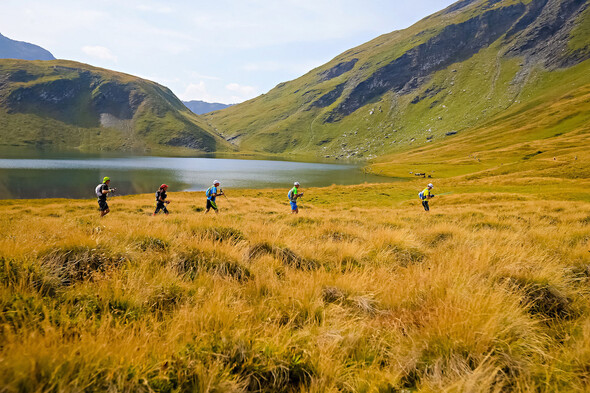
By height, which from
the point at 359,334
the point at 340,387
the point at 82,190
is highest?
the point at 359,334

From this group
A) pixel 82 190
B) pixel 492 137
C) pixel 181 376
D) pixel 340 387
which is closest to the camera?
pixel 181 376

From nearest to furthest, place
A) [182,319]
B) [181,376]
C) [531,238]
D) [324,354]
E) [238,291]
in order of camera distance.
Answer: [181,376] → [324,354] → [182,319] → [238,291] → [531,238]

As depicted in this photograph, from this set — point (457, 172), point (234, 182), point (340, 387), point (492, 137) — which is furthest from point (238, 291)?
point (492, 137)

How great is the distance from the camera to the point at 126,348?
222cm

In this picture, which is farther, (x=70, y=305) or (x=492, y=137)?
(x=492, y=137)

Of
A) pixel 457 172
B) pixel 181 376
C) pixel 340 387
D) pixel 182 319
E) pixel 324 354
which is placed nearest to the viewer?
pixel 181 376

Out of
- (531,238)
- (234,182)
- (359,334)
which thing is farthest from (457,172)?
(359,334)

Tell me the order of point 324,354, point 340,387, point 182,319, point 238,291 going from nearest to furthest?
point 340,387 < point 324,354 < point 182,319 < point 238,291

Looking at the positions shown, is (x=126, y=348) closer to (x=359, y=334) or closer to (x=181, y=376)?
(x=181, y=376)

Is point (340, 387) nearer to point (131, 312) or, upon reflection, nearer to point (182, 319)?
point (182, 319)

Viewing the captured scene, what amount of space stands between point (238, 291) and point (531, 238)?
8.89m

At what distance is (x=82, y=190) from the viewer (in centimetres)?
5272

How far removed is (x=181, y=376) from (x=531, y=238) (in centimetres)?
990

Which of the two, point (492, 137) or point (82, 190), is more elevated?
point (492, 137)
